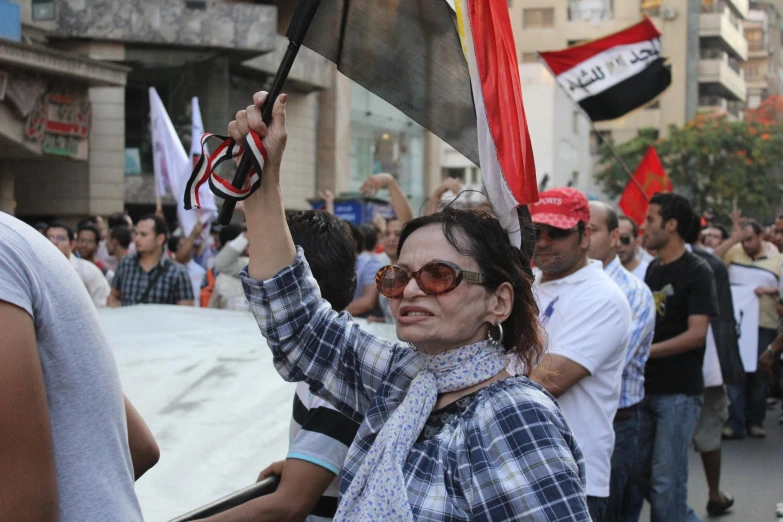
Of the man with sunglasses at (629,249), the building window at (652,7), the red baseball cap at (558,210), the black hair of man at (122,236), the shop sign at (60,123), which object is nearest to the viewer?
the red baseball cap at (558,210)

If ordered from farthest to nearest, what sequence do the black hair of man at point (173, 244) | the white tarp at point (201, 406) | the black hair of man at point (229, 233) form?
1. the black hair of man at point (173, 244)
2. the black hair of man at point (229, 233)
3. the white tarp at point (201, 406)

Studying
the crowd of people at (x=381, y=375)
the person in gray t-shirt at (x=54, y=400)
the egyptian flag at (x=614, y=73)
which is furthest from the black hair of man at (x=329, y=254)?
the egyptian flag at (x=614, y=73)

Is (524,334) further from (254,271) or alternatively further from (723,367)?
(723,367)

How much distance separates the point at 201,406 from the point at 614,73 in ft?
23.7

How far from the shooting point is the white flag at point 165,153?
38.0ft

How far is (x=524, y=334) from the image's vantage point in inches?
94.8

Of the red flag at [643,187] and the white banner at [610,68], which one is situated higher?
the white banner at [610,68]

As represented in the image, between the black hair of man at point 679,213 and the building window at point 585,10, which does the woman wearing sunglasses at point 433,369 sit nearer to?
the black hair of man at point 679,213

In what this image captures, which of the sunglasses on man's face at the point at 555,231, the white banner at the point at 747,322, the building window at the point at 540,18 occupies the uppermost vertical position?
the building window at the point at 540,18

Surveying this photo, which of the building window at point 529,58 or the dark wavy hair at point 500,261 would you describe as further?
the building window at point 529,58

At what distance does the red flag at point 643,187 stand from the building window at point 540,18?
53.6 m

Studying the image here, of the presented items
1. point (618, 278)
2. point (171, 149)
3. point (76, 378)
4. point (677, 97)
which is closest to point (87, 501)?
point (76, 378)

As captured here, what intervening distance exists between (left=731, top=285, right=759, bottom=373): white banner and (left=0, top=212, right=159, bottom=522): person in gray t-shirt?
921cm

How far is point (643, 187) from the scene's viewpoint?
462 inches
